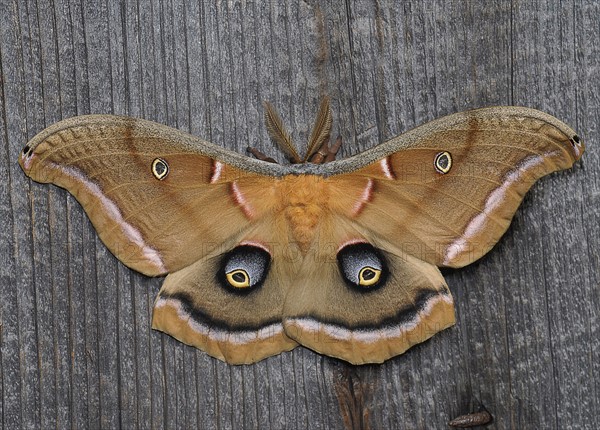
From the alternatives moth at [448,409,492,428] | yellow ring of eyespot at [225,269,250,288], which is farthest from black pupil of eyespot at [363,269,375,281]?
moth at [448,409,492,428]

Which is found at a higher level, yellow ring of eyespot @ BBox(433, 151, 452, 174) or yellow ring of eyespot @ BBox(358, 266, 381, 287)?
yellow ring of eyespot @ BBox(433, 151, 452, 174)

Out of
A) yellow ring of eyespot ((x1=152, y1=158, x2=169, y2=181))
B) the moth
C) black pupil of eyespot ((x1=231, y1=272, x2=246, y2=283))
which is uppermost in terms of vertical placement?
yellow ring of eyespot ((x1=152, y1=158, x2=169, y2=181))

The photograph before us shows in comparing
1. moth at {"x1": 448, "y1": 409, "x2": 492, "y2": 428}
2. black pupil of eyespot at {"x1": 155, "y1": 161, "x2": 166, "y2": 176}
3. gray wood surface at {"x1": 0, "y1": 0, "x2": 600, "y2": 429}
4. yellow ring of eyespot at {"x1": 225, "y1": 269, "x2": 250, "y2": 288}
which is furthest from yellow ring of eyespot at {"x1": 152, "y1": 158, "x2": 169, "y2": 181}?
moth at {"x1": 448, "y1": 409, "x2": 492, "y2": 428}

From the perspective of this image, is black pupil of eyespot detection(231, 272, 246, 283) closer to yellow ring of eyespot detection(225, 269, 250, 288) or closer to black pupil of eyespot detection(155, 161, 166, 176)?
yellow ring of eyespot detection(225, 269, 250, 288)

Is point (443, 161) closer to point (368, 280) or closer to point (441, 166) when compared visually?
point (441, 166)

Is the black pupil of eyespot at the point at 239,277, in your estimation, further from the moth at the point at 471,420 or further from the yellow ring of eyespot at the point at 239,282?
the moth at the point at 471,420

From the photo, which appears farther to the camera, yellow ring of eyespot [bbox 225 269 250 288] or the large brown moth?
yellow ring of eyespot [bbox 225 269 250 288]

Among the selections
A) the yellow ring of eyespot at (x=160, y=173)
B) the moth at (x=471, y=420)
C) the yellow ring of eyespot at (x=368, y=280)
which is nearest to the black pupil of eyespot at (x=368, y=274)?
the yellow ring of eyespot at (x=368, y=280)
